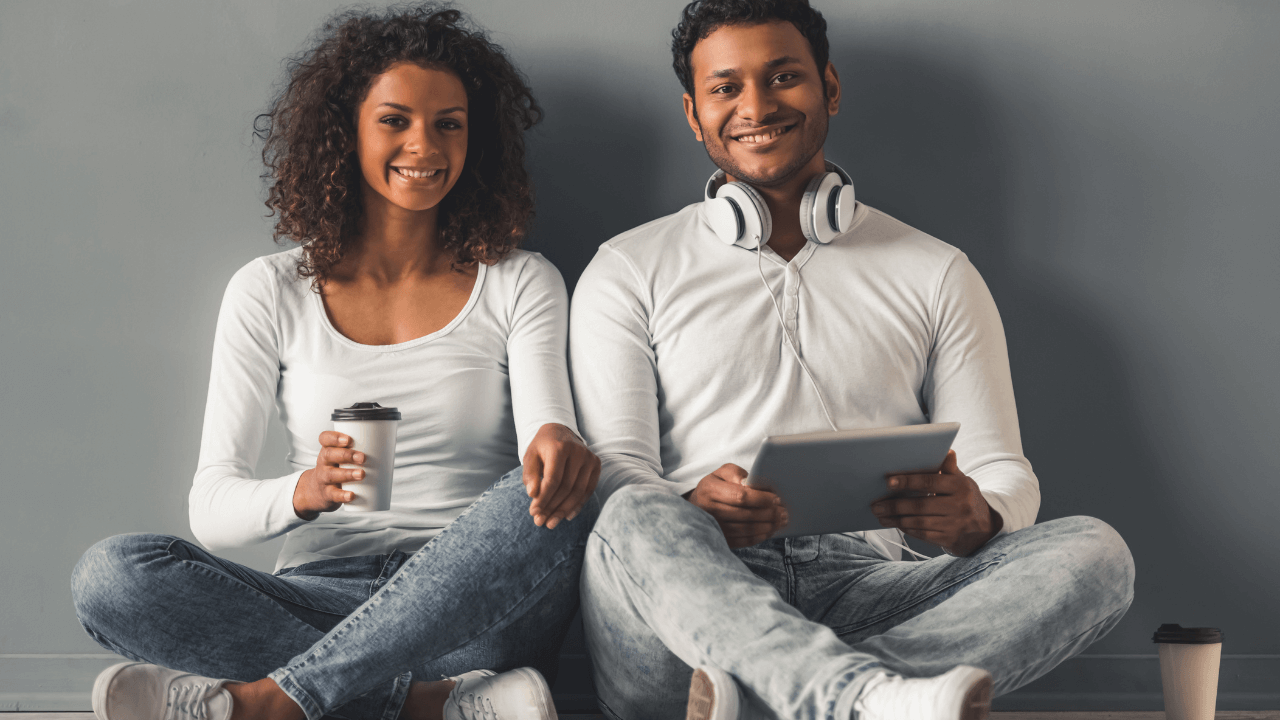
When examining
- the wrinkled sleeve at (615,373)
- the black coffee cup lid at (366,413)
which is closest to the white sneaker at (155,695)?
the black coffee cup lid at (366,413)

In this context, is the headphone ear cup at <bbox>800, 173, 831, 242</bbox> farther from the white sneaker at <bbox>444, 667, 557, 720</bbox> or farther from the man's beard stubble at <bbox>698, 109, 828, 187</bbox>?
the white sneaker at <bbox>444, 667, 557, 720</bbox>

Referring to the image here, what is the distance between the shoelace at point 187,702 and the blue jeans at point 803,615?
58cm

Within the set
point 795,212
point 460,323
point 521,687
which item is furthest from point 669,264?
point 521,687

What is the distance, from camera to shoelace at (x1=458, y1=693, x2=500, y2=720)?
1493mm

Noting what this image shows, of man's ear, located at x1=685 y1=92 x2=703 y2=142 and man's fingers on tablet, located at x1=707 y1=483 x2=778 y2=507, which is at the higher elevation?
man's ear, located at x1=685 y1=92 x2=703 y2=142

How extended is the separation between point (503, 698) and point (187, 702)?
18.5 inches

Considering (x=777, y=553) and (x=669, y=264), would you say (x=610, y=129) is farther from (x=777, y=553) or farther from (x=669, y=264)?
(x=777, y=553)

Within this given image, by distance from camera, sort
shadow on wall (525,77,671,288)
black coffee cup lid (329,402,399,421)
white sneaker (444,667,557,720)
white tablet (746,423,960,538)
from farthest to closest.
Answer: shadow on wall (525,77,671,288), white sneaker (444,667,557,720), black coffee cup lid (329,402,399,421), white tablet (746,423,960,538)

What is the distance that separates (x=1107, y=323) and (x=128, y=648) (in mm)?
1998

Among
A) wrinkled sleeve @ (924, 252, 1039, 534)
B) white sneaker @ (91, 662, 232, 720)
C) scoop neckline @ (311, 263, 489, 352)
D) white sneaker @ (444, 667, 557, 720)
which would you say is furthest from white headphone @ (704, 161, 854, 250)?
white sneaker @ (91, 662, 232, 720)

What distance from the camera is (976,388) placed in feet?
5.63

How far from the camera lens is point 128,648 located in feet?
4.69

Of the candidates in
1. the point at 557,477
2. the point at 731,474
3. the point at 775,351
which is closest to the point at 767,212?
the point at 775,351

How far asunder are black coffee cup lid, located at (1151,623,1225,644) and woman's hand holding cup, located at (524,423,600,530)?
111cm
